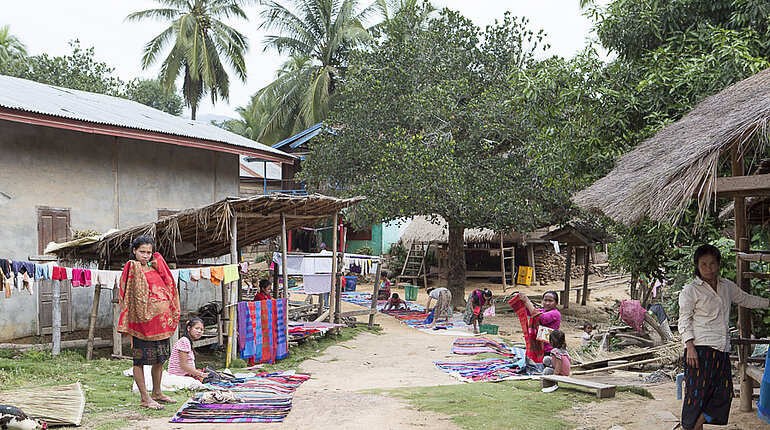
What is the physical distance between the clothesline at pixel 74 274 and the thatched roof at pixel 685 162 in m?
5.12

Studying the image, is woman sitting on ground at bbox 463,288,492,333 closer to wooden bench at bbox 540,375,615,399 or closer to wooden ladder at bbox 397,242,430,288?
wooden bench at bbox 540,375,615,399

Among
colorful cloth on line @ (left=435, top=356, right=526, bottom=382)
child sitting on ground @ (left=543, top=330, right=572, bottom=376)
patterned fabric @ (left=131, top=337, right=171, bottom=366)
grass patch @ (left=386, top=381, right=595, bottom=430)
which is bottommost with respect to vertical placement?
colorful cloth on line @ (left=435, top=356, right=526, bottom=382)

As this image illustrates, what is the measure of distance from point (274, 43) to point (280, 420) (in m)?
24.4

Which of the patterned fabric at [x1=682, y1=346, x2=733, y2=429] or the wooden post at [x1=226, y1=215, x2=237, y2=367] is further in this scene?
the wooden post at [x1=226, y1=215, x2=237, y2=367]

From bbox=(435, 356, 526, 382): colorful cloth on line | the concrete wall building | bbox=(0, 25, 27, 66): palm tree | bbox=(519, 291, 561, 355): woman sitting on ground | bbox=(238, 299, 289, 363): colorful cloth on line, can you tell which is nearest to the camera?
bbox=(519, 291, 561, 355): woman sitting on ground

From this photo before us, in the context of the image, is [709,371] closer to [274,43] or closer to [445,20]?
[445,20]

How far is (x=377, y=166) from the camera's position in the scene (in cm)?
1541

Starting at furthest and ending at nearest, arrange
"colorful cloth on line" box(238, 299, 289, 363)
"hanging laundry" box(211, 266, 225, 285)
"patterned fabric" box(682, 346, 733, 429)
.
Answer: "colorful cloth on line" box(238, 299, 289, 363)
"hanging laundry" box(211, 266, 225, 285)
"patterned fabric" box(682, 346, 733, 429)

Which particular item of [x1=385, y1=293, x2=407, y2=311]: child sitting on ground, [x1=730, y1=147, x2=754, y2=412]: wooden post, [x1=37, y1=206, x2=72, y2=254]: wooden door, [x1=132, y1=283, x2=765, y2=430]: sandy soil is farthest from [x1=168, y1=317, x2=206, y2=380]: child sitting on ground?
[x1=385, y1=293, x2=407, y2=311]: child sitting on ground

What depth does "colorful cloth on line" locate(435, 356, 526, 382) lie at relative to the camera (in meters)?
8.72

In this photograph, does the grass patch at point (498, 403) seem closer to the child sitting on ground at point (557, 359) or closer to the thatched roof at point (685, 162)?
the child sitting on ground at point (557, 359)

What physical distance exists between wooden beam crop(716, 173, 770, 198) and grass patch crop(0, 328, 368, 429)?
513 centimetres

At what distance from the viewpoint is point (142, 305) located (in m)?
5.86

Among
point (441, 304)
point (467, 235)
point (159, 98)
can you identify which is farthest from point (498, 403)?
point (159, 98)
